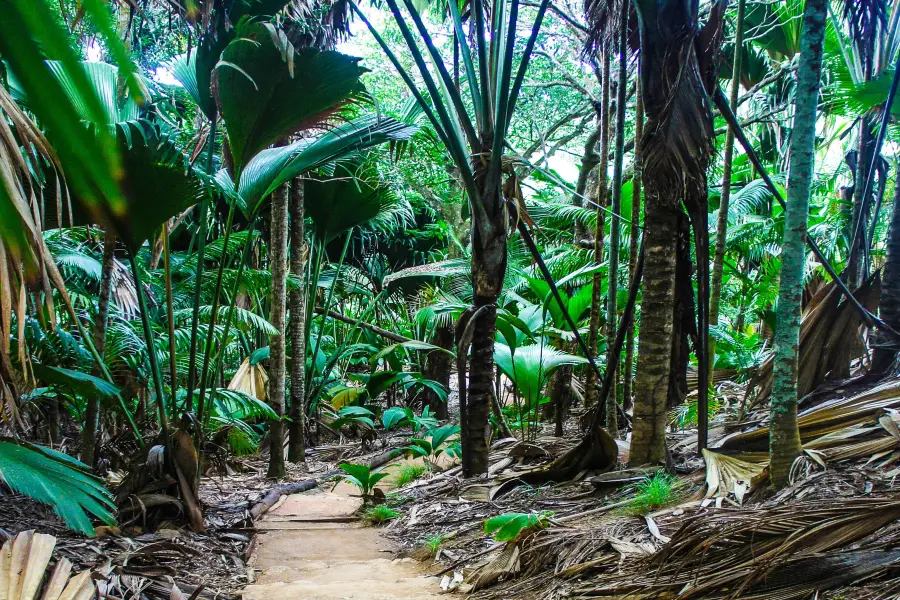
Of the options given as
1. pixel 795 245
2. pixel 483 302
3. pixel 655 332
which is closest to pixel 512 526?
pixel 655 332

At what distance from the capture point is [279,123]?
169 inches

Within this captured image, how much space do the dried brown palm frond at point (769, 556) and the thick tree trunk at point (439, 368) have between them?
314 inches

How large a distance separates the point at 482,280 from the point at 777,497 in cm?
240

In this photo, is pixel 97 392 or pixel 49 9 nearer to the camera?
pixel 49 9

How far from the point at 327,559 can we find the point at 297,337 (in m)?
3.39

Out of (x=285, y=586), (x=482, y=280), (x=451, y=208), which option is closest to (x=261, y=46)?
(x=482, y=280)

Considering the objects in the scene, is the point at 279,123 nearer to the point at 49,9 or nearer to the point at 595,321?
the point at 595,321

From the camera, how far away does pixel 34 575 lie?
2.34 meters

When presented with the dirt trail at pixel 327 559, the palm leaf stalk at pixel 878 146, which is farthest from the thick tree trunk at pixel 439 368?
the palm leaf stalk at pixel 878 146

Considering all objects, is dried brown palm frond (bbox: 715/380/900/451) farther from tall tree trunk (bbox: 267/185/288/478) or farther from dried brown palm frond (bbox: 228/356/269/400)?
dried brown palm frond (bbox: 228/356/269/400)

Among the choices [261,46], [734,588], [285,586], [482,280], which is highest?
[261,46]

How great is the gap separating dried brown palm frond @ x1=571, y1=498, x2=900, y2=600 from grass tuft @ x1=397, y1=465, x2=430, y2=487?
3.66 meters

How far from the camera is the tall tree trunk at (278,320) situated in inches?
245

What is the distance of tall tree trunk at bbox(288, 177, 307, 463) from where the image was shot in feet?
22.5
